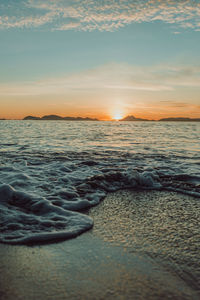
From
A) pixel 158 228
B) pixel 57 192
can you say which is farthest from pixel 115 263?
pixel 57 192

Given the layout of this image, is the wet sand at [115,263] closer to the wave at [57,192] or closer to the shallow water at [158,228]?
the shallow water at [158,228]

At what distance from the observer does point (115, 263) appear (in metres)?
2.10

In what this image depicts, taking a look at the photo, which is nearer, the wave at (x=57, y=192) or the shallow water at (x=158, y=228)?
the shallow water at (x=158, y=228)

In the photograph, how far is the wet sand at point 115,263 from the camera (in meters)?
1.73

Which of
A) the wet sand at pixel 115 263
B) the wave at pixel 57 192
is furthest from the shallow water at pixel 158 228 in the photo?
the wave at pixel 57 192

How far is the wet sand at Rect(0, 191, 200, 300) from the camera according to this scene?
1729 millimetres

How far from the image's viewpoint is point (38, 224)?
300 cm

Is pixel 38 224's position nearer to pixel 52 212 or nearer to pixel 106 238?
pixel 52 212

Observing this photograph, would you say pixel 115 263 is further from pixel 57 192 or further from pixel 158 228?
pixel 57 192

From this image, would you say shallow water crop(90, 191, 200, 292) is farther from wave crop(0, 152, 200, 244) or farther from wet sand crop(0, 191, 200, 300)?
wave crop(0, 152, 200, 244)

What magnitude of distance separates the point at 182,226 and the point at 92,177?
2936 millimetres

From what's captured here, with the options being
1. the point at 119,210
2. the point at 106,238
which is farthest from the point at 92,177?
the point at 106,238

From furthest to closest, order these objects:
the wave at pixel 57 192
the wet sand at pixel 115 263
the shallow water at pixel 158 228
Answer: the wave at pixel 57 192, the shallow water at pixel 158 228, the wet sand at pixel 115 263

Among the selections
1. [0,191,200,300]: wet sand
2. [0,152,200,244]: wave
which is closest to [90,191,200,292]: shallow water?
[0,191,200,300]: wet sand
